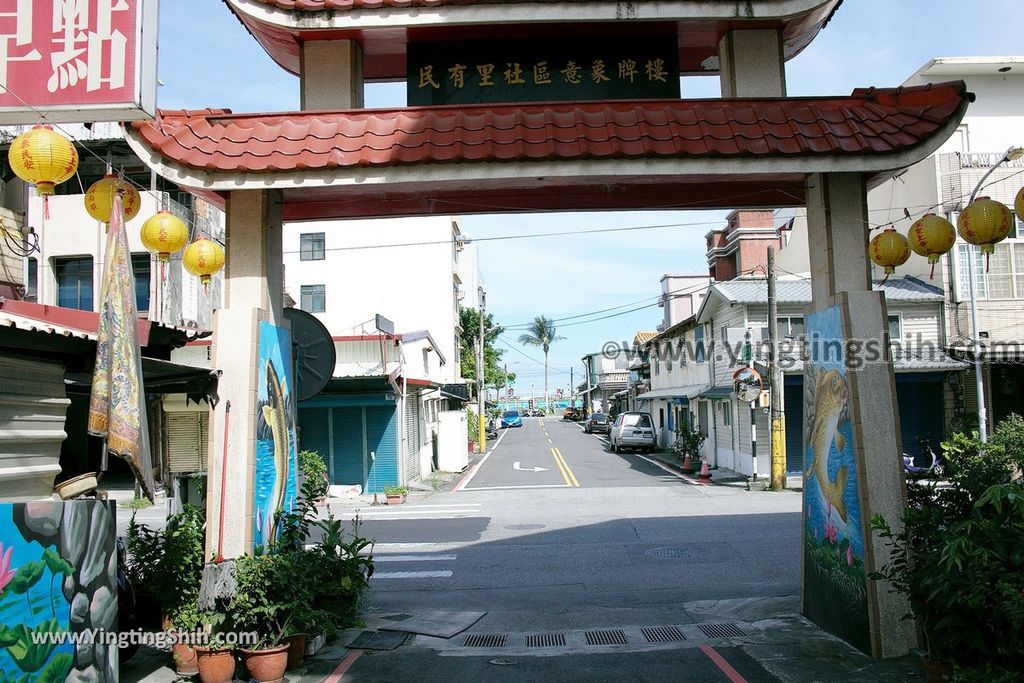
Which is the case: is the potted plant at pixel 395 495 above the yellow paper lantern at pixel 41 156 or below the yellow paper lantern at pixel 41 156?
below

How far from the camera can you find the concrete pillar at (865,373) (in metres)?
6.95

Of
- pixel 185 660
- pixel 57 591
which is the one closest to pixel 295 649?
pixel 185 660

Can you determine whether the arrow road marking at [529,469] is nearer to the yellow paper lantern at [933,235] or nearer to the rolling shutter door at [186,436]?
the rolling shutter door at [186,436]

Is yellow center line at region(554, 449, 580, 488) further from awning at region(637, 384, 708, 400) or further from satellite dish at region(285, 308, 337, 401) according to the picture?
satellite dish at region(285, 308, 337, 401)

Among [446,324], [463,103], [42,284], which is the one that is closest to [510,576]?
[463,103]

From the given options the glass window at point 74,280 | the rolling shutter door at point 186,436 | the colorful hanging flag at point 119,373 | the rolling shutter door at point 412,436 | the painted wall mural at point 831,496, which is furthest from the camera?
the rolling shutter door at point 412,436

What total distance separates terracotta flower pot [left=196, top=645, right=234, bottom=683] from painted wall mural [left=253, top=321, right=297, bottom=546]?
3.42 feet

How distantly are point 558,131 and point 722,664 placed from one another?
16.6 feet

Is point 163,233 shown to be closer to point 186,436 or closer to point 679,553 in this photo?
point 679,553

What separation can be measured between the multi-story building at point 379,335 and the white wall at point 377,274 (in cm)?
5

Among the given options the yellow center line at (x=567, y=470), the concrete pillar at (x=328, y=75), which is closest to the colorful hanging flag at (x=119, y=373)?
the concrete pillar at (x=328, y=75)

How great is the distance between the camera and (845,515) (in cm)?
739

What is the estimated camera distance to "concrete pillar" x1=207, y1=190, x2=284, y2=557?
286 inches

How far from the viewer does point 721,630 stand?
842cm
